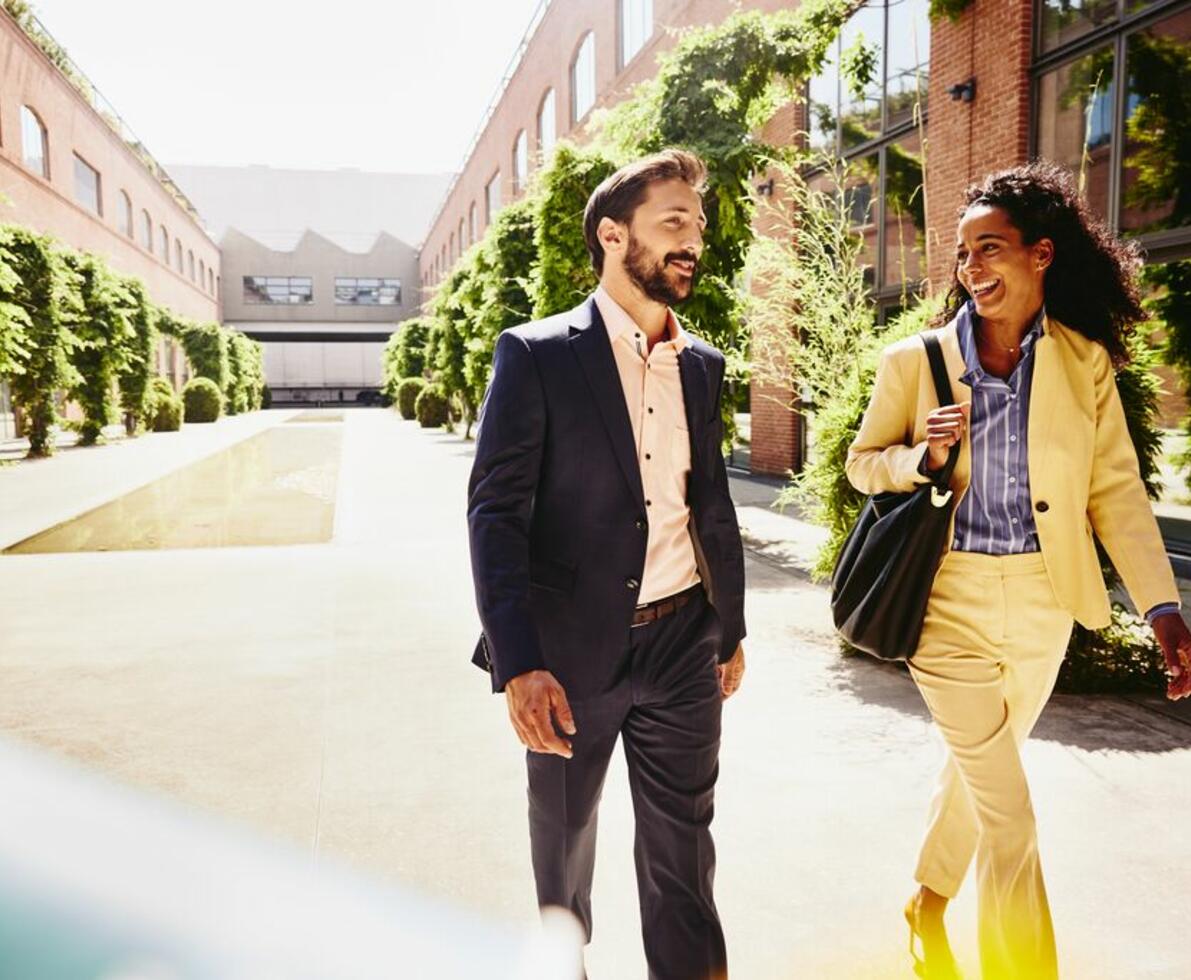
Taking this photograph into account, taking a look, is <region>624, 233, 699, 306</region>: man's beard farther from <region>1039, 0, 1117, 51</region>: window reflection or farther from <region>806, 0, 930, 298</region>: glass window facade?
<region>806, 0, 930, 298</region>: glass window facade

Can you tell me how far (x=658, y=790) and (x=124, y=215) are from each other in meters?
43.3

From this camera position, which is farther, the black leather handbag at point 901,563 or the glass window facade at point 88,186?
the glass window facade at point 88,186

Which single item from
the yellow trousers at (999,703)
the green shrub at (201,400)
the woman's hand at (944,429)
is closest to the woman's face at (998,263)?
the woman's hand at (944,429)

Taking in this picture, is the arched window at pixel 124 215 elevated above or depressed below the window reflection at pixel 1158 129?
above

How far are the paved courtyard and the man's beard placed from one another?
182 centimetres

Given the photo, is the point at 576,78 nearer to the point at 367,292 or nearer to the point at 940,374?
the point at 940,374

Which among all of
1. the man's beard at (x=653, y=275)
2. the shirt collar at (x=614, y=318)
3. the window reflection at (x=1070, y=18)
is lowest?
the shirt collar at (x=614, y=318)

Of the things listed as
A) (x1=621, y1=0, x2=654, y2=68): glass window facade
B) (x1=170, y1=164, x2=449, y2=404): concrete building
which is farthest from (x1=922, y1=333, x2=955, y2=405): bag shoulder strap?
(x1=170, y1=164, x2=449, y2=404): concrete building

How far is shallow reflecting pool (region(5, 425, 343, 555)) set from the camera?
33.7ft

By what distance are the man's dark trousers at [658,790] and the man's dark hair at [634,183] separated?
915 millimetres

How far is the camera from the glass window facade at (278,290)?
2613 inches

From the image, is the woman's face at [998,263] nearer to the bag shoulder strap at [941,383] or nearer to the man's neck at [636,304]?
the bag shoulder strap at [941,383]

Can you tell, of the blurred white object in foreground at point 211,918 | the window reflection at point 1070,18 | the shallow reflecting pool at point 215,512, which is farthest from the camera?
the shallow reflecting pool at point 215,512

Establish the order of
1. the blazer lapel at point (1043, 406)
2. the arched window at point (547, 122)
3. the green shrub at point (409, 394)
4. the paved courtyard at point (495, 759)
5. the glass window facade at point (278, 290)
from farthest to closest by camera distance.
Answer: the glass window facade at point (278, 290) < the green shrub at point (409, 394) < the arched window at point (547, 122) < the paved courtyard at point (495, 759) < the blazer lapel at point (1043, 406)
